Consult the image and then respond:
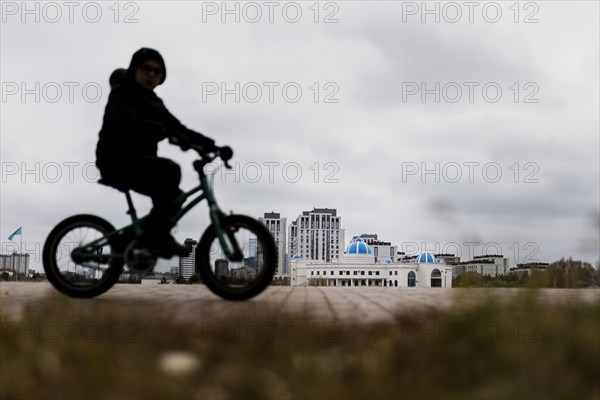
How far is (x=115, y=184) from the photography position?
5.42m

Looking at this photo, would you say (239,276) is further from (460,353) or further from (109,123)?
(460,353)

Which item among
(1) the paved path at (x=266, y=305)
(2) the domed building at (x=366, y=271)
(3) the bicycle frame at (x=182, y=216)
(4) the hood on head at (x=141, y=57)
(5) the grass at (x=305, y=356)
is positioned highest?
(4) the hood on head at (x=141, y=57)

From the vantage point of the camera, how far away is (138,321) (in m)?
3.82

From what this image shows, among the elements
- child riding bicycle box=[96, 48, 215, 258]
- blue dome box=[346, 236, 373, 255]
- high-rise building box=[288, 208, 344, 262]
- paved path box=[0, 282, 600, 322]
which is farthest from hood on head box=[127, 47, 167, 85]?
high-rise building box=[288, 208, 344, 262]

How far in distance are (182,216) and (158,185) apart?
0.33 m

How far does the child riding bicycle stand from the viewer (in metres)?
5.08

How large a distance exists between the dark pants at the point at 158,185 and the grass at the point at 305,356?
1147 millimetres

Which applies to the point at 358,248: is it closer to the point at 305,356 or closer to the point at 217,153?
the point at 217,153

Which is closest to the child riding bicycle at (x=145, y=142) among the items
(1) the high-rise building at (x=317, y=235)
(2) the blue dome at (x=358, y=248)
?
Result: (2) the blue dome at (x=358, y=248)

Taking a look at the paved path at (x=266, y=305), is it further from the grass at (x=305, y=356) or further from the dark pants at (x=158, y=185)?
the dark pants at (x=158, y=185)

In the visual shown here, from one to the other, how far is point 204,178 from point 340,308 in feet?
5.14

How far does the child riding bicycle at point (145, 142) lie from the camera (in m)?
5.08

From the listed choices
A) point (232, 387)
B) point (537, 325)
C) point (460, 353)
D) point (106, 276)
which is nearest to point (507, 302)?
point (537, 325)

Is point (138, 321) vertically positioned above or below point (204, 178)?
below
